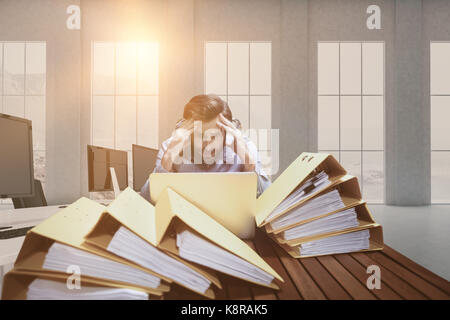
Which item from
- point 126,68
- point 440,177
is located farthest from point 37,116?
point 440,177

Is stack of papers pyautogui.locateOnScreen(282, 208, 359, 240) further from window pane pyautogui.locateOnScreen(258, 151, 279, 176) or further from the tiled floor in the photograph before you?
window pane pyautogui.locateOnScreen(258, 151, 279, 176)

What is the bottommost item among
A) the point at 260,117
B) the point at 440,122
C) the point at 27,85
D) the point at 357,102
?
the point at 440,122

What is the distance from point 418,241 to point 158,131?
429 centimetres

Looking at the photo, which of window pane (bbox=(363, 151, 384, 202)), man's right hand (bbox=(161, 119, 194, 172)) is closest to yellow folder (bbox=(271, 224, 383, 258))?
man's right hand (bbox=(161, 119, 194, 172))

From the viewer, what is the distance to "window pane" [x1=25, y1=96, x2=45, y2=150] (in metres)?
5.02

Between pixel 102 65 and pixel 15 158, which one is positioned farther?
pixel 102 65

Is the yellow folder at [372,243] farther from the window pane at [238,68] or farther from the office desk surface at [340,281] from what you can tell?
the window pane at [238,68]

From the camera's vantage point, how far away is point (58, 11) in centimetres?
500

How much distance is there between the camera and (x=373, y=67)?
17.0 feet

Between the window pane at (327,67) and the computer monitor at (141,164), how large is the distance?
158 inches

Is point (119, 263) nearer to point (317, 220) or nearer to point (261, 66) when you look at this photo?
point (317, 220)

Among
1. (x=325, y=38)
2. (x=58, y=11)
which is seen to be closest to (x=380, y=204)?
(x=325, y=38)

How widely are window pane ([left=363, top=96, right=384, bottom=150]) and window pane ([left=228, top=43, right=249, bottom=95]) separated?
2381mm

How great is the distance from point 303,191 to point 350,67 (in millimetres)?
5518
